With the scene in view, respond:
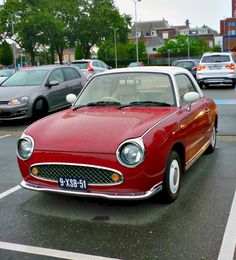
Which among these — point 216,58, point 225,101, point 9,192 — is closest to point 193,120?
point 9,192

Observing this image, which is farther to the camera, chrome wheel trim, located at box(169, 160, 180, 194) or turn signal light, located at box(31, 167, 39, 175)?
chrome wheel trim, located at box(169, 160, 180, 194)

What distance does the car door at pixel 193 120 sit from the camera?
5.09 metres

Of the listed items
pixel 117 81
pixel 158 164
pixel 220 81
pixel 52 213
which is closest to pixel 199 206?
pixel 158 164

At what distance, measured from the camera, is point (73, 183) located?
416 centimetres

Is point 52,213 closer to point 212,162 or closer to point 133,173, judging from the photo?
point 133,173

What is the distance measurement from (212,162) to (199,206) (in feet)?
6.52

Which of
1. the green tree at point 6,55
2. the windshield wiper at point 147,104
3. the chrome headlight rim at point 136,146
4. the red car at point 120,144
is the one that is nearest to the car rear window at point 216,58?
the red car at point 120,144

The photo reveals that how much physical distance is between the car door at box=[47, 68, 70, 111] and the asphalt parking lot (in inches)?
248

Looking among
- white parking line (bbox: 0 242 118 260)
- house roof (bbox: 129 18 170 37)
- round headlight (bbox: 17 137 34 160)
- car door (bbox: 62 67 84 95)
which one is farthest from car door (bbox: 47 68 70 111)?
house roof (bbox: 129 18 170 37)

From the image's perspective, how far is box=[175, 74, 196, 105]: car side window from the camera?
17.9ft

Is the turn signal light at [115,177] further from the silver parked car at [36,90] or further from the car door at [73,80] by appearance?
the car door at [73,80]

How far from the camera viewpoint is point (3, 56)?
65688mm

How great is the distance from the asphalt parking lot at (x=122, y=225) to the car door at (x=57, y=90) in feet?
20.7

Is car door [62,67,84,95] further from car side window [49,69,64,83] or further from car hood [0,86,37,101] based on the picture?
car hood [0,86,37,101]
